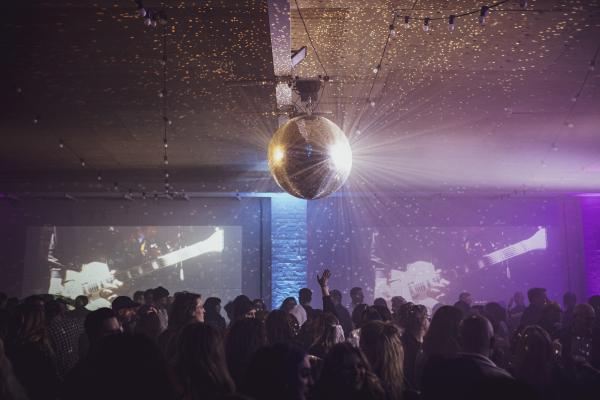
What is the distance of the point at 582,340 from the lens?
12.9ft

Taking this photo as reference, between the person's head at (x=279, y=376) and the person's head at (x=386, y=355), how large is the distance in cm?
85

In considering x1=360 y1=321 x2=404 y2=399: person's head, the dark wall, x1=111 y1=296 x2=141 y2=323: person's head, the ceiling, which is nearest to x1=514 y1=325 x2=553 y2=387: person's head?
x1=360 y1=321 x2=404 y2=399: person's head

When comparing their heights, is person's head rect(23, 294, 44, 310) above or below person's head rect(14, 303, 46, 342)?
above

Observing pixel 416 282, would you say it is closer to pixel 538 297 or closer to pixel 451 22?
pixel 538 297

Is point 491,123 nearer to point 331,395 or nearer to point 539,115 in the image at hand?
point 539,115

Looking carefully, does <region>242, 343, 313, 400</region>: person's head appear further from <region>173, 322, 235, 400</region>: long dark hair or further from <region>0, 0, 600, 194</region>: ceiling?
<region>0, 0, 600, 194</region>: ceiling

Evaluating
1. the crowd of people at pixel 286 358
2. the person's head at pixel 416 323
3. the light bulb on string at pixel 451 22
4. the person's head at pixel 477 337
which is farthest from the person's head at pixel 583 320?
the light bulb on string at pixel 451 22

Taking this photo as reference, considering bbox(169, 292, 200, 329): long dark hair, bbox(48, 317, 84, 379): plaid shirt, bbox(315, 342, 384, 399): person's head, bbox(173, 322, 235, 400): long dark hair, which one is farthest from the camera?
bbox(169, 292, 200, 329): long dark hair

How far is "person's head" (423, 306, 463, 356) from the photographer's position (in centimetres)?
325

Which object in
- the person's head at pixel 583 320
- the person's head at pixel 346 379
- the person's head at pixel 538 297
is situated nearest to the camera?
the person's head at pixel 346 379

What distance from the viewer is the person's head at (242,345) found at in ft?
9.80

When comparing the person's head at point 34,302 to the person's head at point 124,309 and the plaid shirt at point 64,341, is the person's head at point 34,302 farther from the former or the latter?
the person's head at point 124,309

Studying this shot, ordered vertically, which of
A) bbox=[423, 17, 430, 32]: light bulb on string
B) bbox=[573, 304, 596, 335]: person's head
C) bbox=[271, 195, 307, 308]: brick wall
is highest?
bbox=[423, 17, 430, 32]: light bulb on string

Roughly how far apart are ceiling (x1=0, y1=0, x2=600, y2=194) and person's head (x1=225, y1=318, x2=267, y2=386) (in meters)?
1.97
